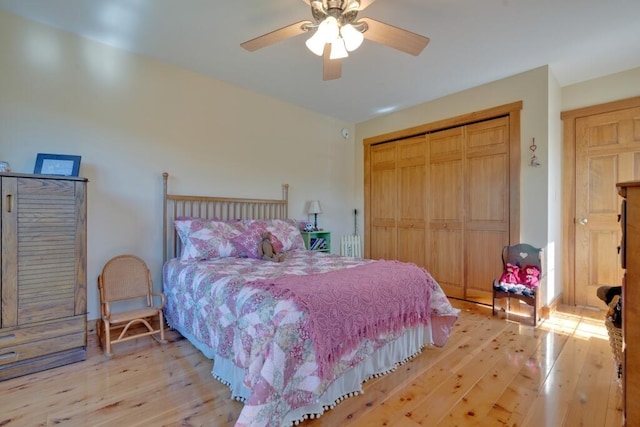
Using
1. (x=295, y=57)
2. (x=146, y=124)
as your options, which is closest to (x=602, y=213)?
(x=295, y=57)

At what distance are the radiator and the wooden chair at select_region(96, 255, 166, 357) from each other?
2.76 m

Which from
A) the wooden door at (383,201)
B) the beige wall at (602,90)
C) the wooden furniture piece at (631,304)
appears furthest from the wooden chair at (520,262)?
the wooden furniture piece at (631,304)

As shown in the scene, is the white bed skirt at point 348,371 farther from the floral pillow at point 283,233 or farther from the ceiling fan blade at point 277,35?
the ceiling fan blade at point 277,35

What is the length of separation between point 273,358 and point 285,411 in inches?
11.0

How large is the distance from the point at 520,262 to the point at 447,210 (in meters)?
1.01

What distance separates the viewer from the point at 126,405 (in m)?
1.65

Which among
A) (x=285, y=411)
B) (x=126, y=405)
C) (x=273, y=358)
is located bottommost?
(x=126, y=405)

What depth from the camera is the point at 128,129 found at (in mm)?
2768

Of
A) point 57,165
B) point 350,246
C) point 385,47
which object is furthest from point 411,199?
point 57,165

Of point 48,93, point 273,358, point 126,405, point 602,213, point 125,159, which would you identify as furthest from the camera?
point 602,213

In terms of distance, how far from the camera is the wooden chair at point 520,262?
9.30ft

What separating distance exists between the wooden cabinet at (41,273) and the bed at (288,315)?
2.29ft

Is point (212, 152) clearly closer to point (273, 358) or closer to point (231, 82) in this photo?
point (231, 82)

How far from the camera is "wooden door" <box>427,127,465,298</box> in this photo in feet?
12.0
